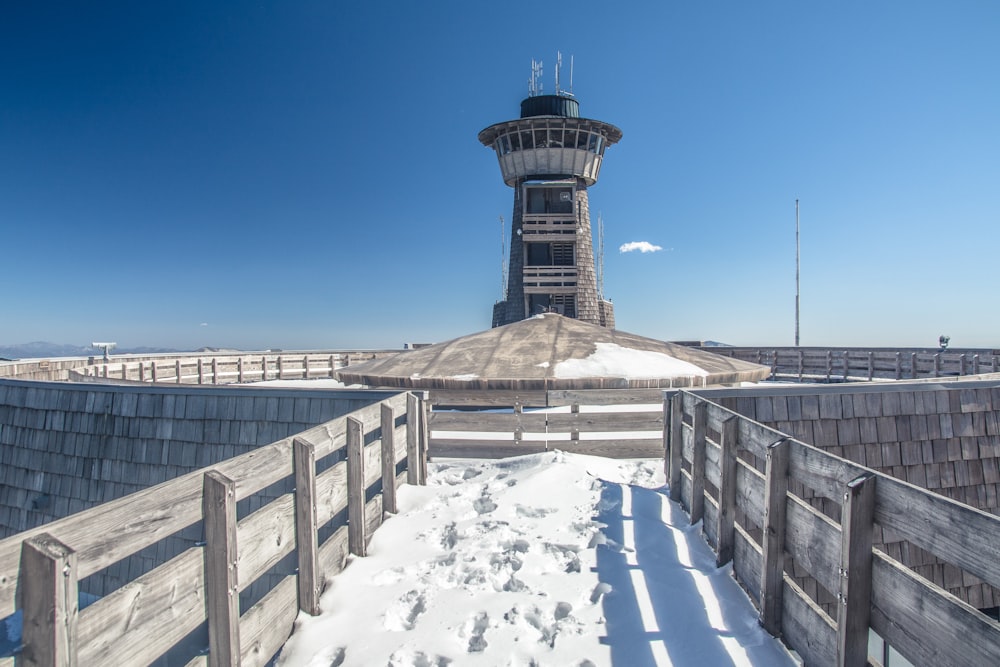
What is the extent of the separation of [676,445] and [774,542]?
8.94ft

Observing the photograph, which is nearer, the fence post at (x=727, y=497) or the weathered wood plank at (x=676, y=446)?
the fence post at (x=727, y=497)

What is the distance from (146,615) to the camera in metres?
2.44

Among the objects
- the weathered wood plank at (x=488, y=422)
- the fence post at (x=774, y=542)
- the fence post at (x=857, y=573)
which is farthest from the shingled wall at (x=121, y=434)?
the fence post at (x=857, y=573)

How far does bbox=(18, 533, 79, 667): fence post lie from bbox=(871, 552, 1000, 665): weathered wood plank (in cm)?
356

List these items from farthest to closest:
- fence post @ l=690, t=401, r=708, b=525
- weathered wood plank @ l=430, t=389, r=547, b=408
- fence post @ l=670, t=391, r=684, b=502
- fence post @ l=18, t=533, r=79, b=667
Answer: weathered wood plank @ l=430, t=389, r=547, b=408, fence post @ l=670, t=391, r=684, b=502, fence post @ l=690, t=401, r=708, b=525, fence post @ l=18, t=533, r=79, b=667

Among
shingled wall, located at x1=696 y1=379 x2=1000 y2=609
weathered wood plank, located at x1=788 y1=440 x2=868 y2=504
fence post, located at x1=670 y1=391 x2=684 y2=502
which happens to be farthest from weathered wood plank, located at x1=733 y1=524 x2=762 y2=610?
shingled wall, located at x1=696 y1=379 x2=1000 y2=609

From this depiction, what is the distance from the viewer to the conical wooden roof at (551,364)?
29.7 feet

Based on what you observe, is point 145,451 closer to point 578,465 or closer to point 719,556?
point 578,465

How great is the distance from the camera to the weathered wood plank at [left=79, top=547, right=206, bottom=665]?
2.17m

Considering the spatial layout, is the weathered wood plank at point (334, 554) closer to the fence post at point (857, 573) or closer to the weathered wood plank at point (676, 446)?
the fence post at point (857, 573)

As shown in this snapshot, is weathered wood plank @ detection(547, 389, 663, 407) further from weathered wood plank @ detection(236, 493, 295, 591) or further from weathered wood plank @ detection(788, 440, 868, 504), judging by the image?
weathered wood plank @ detection(236, 493, 295, 591)

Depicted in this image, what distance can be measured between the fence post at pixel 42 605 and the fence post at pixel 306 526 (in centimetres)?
191

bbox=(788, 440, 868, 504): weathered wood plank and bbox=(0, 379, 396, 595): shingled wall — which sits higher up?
bbox=(788, 440, 868, 504): weathered wood plank

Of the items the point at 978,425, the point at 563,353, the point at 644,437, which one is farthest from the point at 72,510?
the point at 978,425
